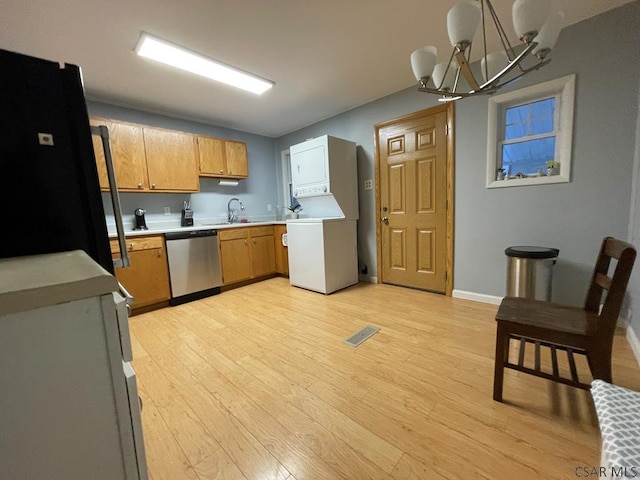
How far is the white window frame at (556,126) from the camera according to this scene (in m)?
2.08

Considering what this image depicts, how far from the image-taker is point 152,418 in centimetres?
135

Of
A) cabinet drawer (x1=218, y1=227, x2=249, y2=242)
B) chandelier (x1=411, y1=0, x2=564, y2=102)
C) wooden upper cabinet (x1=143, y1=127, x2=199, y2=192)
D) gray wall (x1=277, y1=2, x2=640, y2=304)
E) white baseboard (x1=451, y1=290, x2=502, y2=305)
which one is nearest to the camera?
chandelier (x1=411, y1=0, x2=564, y2=102)

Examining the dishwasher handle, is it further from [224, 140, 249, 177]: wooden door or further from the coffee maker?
[224, 140, 249, 177]: wooden door

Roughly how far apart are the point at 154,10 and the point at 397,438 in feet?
9.33

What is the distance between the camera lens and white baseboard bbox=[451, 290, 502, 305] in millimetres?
2580

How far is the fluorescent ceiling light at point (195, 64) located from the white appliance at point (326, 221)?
912 millimetres

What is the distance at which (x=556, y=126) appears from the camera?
7.24ft

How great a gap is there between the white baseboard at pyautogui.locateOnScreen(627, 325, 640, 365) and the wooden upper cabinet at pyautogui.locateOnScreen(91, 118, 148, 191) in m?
4.51

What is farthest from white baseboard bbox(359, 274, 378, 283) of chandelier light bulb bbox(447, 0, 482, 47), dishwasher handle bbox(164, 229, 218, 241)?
chandelier light bulb bbox(447, 0, 482, 47)

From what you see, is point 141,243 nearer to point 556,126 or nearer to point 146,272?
point 146,272

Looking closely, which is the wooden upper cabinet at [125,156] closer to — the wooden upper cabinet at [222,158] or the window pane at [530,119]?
the wooden upper cabinet at [222,158]

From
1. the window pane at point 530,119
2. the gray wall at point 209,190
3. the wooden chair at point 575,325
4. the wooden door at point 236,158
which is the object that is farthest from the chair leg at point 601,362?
the gray wall at point 209,190

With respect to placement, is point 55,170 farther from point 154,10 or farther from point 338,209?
point 338,209

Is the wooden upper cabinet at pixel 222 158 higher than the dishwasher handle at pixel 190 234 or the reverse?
higher
